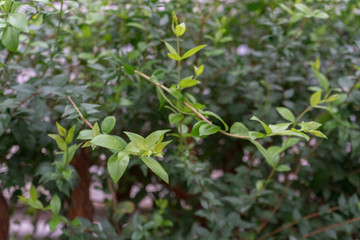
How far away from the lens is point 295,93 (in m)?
1.14

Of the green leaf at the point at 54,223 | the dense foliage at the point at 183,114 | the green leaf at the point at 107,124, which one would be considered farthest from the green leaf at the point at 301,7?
the green leaf at the point at 54,223

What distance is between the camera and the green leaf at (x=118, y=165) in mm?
471

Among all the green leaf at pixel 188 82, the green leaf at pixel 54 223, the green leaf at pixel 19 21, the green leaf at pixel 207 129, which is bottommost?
the green leaf at pixel 54 223

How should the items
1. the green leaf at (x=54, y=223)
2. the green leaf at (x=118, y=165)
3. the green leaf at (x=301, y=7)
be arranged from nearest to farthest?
the green leaf at (x=118, y=165)
the green leaf at (x=54, y=223)
the green leaf at (x=301, y=7)

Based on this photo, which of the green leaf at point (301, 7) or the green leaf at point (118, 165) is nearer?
the green leaf at point (118, 165)

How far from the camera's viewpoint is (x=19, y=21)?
21.2 inches

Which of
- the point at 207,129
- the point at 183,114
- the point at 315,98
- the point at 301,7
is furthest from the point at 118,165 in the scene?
the point at 301,7

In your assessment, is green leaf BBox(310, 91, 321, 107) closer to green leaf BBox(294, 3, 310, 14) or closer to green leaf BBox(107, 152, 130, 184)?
green leaf BBox(294, 3, 310, 14)

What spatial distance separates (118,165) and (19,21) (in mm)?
270

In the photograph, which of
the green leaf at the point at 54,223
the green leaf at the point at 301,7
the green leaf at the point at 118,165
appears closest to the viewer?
the green leaf at the point at 118,165

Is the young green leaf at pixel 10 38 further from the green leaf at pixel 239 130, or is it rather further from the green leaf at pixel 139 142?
the green leaf at pixel 239 130

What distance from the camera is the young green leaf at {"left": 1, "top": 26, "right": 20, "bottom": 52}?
0.54 metres

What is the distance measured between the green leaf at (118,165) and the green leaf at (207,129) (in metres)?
0.12

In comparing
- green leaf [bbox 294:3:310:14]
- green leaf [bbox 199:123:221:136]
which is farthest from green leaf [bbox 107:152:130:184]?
green leaf [bbox 294:3:310:14]
